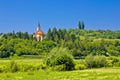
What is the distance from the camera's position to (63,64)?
61781 millimetres

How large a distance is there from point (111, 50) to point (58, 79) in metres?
148

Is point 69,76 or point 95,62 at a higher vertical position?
point 95,62

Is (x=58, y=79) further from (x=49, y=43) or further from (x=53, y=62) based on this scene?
(x=49, y=43)

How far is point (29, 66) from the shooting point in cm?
6438

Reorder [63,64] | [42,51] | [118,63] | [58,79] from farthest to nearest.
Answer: [42,51], [118,63], [63,64], [58,79]

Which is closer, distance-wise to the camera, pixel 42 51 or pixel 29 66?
pixel 29 66

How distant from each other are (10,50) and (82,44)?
4624cm

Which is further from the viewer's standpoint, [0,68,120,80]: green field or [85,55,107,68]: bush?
[85,55,107,68]: bush

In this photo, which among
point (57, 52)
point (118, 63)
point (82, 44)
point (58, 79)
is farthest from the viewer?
point (82, 44)

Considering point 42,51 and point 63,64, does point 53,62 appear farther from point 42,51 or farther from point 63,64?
point 42,51

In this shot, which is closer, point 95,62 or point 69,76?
point 69,76

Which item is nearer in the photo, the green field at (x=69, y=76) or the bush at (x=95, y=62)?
the green field at (x=69, y=76)

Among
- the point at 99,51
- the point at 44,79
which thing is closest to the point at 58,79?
the point at 44,79

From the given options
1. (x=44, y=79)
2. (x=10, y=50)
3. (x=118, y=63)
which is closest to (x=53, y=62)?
(x=118, y=63)
